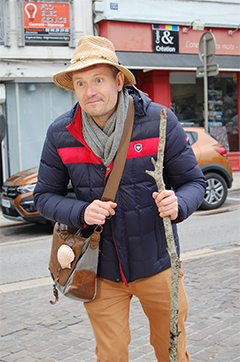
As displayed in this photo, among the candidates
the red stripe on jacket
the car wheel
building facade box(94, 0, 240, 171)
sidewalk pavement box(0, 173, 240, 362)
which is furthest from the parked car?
the red stripe on jacket

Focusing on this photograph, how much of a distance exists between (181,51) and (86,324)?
12996 mm

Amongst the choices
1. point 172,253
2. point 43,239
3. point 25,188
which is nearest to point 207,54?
point 25,188

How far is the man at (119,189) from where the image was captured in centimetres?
234

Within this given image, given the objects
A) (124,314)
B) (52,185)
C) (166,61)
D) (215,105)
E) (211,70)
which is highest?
(166,61)

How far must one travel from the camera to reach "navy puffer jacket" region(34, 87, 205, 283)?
7.68 ft

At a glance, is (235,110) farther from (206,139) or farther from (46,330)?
(46,330)

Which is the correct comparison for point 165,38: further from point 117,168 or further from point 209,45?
point 117,168

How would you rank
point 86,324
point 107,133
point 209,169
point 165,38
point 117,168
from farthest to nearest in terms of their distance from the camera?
point 165,38 < point 209,169 < point 86,324 < point 107,133 < point 117,168

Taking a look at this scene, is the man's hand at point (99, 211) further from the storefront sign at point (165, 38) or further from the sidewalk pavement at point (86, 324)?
the storefront sign at point (165, 38)

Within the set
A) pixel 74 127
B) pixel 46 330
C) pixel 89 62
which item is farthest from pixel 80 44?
pixel 46 330

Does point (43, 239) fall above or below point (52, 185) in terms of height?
below

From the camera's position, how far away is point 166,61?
15180 millimetres

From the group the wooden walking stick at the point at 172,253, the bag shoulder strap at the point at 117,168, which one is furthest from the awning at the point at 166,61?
the wooden walking stick at the point at 172,253

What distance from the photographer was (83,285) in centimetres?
236
